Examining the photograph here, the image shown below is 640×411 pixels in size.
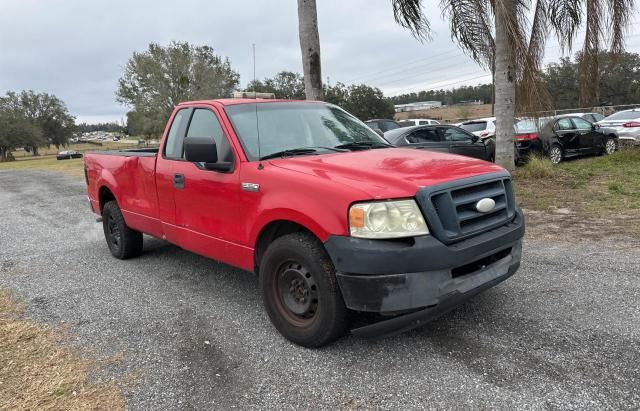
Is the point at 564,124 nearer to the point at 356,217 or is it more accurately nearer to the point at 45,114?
the point at 356,217

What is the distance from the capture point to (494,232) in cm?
337

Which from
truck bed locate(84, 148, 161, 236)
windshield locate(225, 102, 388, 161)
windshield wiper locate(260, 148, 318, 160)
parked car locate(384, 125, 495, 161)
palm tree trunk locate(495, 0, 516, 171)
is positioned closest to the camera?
windshield wiper locate(260, 148, 318, 160)

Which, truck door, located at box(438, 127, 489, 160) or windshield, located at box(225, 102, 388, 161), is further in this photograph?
truck door, located at box(438, 127, 489, 160)

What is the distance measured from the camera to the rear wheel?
15.6 metres

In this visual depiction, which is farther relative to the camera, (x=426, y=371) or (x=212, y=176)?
(x=212, y=176)

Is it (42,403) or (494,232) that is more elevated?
(494,232)

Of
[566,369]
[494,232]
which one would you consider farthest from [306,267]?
[566,369]

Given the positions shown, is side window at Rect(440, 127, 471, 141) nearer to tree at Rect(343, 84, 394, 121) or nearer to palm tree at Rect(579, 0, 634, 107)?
palm tree at Rect(579, 0, 634, 107)

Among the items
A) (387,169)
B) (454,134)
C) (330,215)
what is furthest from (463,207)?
(454,134)

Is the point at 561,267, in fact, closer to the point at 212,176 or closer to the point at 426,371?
the point at 426,371

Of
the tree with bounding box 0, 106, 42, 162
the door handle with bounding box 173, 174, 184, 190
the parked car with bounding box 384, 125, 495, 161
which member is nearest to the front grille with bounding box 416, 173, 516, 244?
the door handle with bounding box 173, 174, 184, 190

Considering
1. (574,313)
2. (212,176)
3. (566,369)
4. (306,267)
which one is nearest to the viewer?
(566,369)

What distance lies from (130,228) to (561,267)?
489 cm

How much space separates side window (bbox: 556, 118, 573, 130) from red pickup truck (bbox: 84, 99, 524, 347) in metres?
11.2
